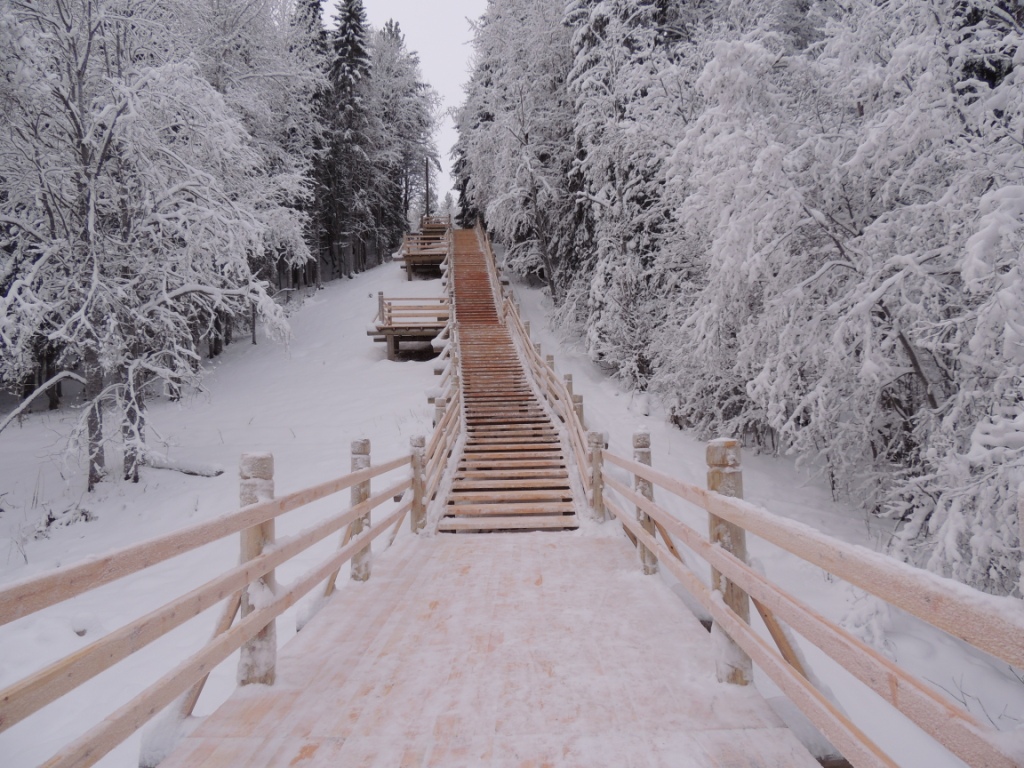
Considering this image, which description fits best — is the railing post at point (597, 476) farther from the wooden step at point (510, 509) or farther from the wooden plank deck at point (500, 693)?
the wooden plank deck at point (500, 693)

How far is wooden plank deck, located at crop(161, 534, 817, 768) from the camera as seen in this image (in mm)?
2340

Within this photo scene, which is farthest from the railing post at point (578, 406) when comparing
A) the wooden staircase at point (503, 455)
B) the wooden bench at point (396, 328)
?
the wooden bench at point (396, 328)

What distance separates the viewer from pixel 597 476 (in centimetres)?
710

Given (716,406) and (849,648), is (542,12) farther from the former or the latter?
(849,648)

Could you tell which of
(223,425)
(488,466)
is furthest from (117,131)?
(488,466)

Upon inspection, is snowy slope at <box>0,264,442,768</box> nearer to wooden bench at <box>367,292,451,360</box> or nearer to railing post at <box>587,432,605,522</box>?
wooden bench at <box>367,292,451,360</box>

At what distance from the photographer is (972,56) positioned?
21.3 feet

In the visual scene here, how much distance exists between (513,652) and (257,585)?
4.90 ft

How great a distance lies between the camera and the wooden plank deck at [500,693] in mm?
2340

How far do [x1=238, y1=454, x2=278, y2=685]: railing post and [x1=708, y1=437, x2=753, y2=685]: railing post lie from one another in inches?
91.4

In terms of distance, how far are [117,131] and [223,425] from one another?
289 inches

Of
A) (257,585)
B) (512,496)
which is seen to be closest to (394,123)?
(512,496)

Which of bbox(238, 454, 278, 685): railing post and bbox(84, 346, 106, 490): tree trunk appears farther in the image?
bbox(84, 346, 106, 490): tree trunk

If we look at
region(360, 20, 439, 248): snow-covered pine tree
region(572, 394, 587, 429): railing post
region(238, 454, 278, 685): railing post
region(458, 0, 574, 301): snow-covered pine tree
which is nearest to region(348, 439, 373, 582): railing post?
region(238, 454, 278, 685): railing post
